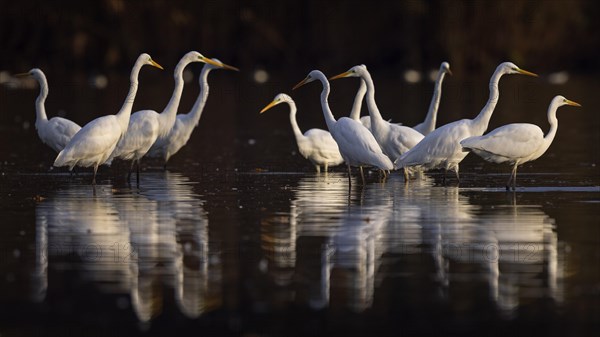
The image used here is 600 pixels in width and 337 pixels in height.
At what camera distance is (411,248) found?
1120cm

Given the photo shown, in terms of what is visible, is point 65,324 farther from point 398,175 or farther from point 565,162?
point 565,162

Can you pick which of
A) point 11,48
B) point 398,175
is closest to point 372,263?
point 398,175

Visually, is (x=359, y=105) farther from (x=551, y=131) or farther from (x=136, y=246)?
(x=136, y=246)

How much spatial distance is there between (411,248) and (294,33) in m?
41.1

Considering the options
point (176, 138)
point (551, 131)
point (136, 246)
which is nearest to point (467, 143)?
point (551, 131)

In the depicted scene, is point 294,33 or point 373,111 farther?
point 294,33

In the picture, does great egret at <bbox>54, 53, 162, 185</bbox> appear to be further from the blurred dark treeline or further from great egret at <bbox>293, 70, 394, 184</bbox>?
the blurred dark treeline

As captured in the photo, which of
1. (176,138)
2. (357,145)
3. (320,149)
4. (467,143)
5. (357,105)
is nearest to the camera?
(467,143)

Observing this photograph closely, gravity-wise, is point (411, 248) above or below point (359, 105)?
below

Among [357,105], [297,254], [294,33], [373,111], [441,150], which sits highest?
[294,33]

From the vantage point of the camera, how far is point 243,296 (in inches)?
367

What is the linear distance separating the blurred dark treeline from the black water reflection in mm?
33468

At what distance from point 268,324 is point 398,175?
10236 mm

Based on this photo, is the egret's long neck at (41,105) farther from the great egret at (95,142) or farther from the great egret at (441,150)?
the great egret at (441,150)
